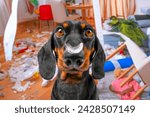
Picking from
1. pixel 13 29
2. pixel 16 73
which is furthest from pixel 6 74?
pixel 13 29

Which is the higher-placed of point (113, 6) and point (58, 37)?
point (58, 37)

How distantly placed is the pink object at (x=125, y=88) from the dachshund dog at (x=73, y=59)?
24.4 inches

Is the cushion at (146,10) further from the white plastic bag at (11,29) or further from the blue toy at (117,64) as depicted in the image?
the white plastic bag at (11,29)

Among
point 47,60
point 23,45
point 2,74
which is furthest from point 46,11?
point 47,60

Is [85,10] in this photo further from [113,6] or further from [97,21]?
[97,21]

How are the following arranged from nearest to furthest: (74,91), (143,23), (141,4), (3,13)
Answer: (74,91), (3,13), (143,23), (141,4)

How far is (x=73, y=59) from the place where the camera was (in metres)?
0.65

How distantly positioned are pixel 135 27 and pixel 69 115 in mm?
1368

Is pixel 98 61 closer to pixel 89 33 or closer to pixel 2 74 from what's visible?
pixel 89 33

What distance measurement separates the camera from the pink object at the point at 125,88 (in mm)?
1410

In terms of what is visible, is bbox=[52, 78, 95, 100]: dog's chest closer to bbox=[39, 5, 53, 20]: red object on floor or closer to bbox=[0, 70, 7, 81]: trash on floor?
bbox=[0, 70, 7, 81]: trash on floor

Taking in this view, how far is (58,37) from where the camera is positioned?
2.31ft

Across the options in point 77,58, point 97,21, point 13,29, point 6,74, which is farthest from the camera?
point 6,74

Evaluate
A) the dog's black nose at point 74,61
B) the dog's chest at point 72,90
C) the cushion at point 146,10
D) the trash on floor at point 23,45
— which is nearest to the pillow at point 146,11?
the cushion at point 146,10
